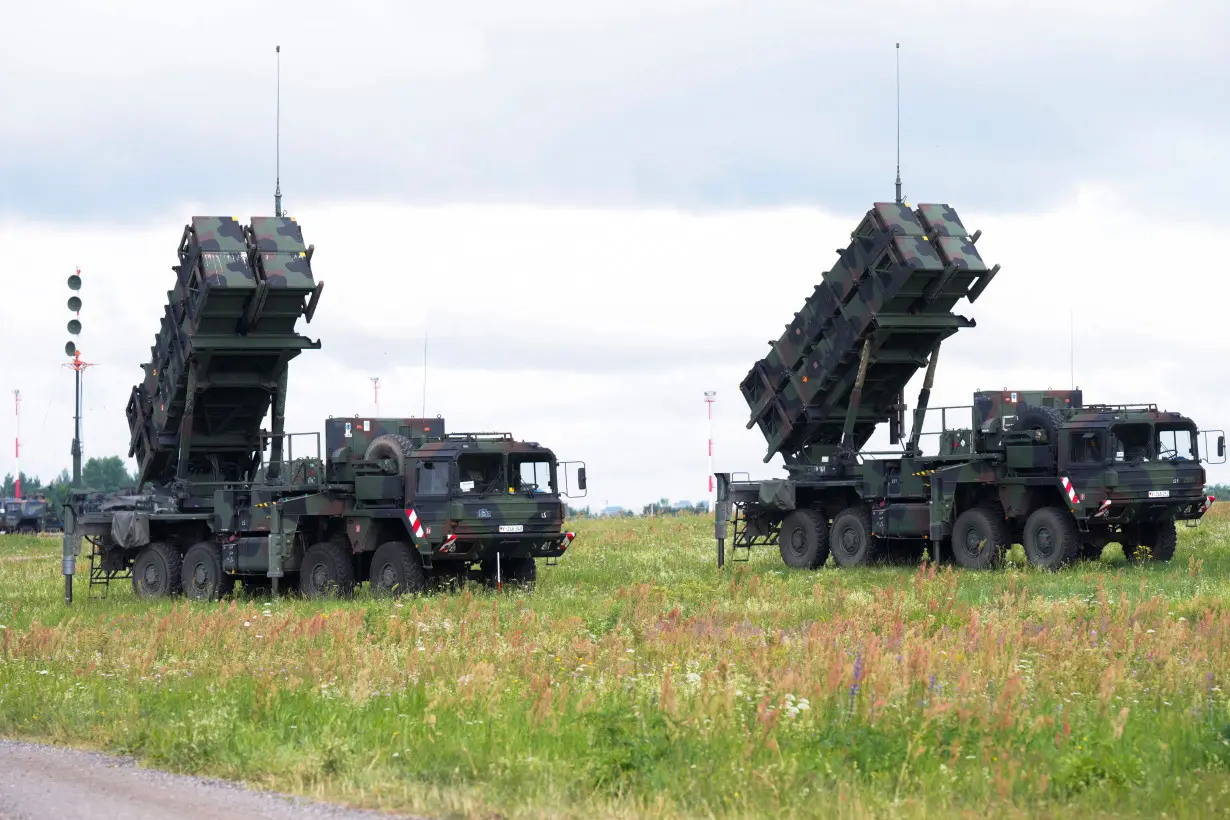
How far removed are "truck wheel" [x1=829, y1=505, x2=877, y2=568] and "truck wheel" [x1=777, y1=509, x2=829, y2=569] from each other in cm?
21

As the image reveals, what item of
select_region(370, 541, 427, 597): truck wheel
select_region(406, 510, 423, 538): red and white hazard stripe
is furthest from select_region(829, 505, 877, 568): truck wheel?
select_region(406, 510, 423, 538): red and white hazard stripe

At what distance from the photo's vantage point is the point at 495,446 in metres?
23.3

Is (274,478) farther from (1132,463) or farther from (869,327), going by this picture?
(1132,463)

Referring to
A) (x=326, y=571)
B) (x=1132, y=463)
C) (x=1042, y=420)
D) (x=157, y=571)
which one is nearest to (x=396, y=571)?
(x=326, y=571)

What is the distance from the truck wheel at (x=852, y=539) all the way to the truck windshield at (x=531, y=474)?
6.97 metres

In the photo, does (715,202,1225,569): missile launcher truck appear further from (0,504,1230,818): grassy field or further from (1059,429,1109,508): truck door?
(0,504,1230,818): grassy field

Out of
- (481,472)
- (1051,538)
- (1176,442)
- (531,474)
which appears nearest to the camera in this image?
(481,472)

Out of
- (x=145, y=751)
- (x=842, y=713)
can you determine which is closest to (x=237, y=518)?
(x=145, y=751)

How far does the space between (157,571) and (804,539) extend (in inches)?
428

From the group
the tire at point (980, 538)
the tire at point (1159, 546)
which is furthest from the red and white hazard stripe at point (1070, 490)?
the tire at point (1159, 546)

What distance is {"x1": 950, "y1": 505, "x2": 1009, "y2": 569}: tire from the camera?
2594cm

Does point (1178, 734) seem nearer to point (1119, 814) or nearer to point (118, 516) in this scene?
point (1119, 814)

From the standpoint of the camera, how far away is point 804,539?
29.6m

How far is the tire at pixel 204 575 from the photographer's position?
2566 cm
